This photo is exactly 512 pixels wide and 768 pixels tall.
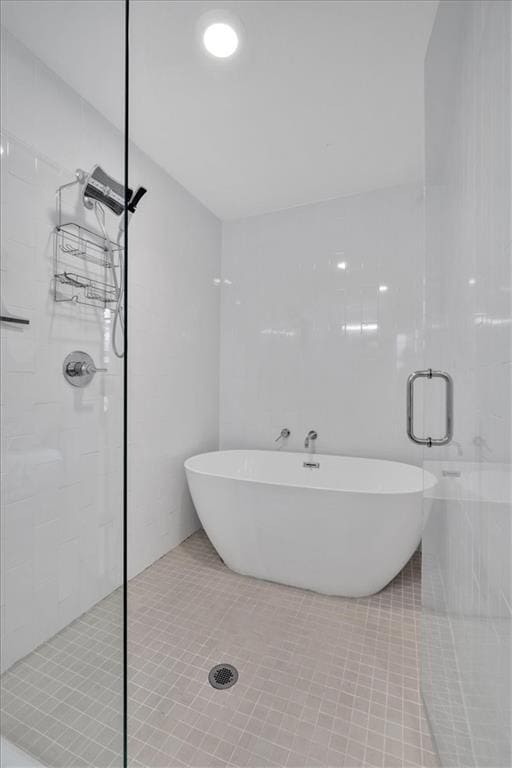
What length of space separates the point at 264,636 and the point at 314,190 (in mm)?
2906

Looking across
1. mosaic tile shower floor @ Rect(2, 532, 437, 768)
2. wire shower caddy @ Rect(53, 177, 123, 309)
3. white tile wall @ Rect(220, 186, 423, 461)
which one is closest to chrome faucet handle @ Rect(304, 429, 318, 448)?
white tile wall @ Rect(220, 186, 423, 461)

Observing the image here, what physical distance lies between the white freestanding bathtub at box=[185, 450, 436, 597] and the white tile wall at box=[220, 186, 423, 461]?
0.73 metres

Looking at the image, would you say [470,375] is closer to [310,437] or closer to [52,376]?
[52,376]

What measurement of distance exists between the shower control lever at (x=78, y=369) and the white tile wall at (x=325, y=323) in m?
1.91

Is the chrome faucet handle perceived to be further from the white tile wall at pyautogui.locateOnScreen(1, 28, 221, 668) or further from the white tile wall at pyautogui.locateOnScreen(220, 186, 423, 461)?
the white tile wall at pyautogui.locateOnScreen(1, 28, 221, 668)

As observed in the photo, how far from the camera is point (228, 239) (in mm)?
3402

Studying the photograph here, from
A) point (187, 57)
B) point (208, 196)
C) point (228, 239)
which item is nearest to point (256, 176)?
point (208, 196)

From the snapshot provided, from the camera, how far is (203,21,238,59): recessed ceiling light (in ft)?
5.10

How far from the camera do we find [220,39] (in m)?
1.60

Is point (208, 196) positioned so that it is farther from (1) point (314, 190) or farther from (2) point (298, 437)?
(2) point (298, 437)

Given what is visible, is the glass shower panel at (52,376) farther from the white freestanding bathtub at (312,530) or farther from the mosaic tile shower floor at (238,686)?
the white freestanding bathtub at (312,530)

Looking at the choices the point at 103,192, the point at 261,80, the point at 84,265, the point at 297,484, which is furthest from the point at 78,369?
the point at 297,484

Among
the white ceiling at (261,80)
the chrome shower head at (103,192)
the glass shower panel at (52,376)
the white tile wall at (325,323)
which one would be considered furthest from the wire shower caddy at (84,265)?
the white tile wall at (325,323)

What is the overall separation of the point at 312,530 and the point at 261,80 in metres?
2.28
